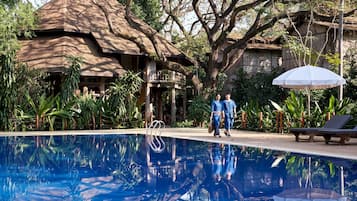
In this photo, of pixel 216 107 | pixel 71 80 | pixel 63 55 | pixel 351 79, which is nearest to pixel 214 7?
pixel 351 79

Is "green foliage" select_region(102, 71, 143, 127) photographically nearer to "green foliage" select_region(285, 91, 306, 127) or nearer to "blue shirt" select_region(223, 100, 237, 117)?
"blue shirt" select_region(223, 100, 237, 117)

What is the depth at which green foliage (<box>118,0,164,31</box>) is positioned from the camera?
3358cm

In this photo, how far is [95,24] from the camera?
2914cm

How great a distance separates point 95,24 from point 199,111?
942cm

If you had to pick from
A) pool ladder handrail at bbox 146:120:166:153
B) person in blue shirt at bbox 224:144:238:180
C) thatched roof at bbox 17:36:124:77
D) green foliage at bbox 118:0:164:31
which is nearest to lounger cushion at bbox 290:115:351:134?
person in blue shirt at bbox 224:144:238:180

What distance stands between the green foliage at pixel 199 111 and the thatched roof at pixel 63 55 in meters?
4.59

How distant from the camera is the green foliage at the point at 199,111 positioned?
2442cm

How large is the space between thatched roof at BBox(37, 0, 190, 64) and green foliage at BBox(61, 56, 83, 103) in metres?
3.91

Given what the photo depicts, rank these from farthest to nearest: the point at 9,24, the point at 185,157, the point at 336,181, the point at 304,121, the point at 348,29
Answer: the point at 348,29 → the point at 9,24 → the point at 304,121 → the point at 185,157 → the point at 336,181

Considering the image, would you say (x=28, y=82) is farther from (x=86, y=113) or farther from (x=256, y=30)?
(x=256, y=30)

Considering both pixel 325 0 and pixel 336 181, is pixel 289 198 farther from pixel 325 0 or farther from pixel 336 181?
pixel 325 0

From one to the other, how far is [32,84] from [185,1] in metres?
10.7

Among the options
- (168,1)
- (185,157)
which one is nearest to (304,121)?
(185,157)

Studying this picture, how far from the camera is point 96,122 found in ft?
75.2
